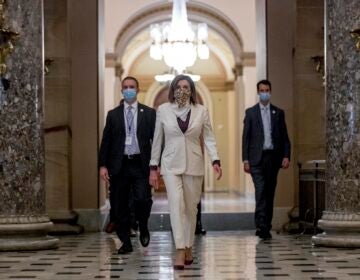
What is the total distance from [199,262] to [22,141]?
234cm

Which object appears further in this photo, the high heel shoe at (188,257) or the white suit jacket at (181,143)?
Result: the high heel shoe at (188,257)

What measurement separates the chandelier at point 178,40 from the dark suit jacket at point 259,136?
10534mm

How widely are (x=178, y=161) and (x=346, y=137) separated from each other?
7.84 feet

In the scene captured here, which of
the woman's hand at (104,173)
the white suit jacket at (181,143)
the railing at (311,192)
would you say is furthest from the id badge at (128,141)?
the railing at (311,192)

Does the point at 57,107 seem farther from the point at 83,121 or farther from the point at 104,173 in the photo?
the point at 104,173

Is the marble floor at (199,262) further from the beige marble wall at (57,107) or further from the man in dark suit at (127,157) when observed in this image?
the beige marble wall at (57,107)

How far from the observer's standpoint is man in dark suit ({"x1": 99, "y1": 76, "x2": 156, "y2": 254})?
9.31 metres

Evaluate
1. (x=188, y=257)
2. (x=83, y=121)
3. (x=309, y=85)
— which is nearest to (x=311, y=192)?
(x=309, y=85)

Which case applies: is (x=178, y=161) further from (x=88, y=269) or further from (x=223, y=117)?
(x=223, y=117)

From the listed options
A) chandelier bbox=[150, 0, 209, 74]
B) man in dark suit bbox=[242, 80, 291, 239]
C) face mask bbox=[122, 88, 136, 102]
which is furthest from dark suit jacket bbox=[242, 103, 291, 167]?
chandelier bbox=[150, 0, 209, 74]

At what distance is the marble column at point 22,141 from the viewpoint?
9453mm

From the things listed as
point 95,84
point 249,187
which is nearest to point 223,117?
point 249,187

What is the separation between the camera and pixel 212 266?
7945 millimetres

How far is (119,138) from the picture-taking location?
9398 millimetres
